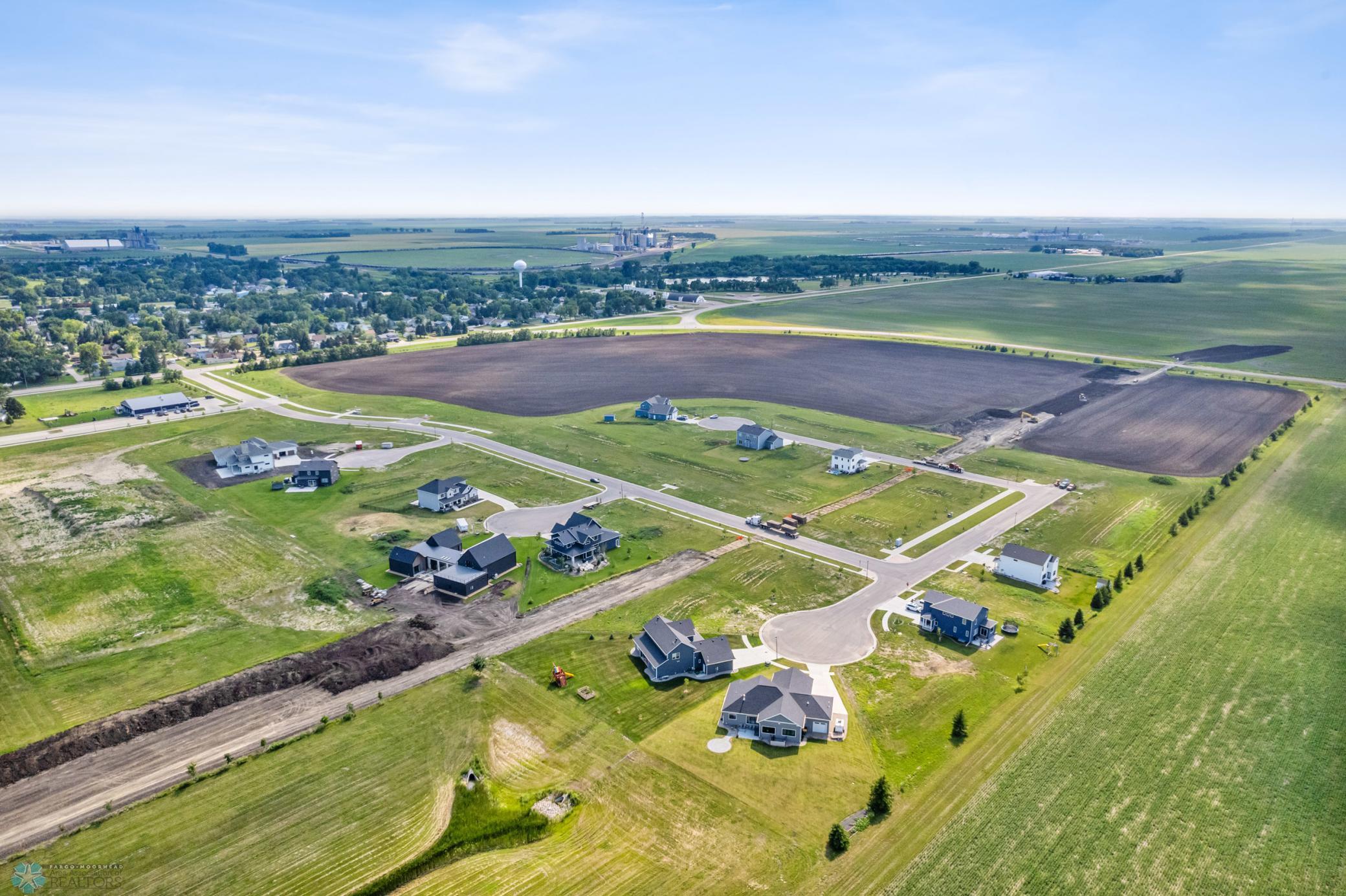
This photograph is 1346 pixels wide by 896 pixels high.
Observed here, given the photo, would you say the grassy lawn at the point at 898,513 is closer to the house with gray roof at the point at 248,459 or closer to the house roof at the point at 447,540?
the house roof at the point at 447,540

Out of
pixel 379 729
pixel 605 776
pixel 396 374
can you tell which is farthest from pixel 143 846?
pixel 396 374

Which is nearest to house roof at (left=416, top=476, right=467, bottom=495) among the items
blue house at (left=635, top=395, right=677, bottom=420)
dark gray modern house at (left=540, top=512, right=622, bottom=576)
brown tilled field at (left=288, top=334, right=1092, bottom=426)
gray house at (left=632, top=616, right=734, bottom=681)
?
dark gray modern house at (left=540, top=512, right=622, bottom=576)

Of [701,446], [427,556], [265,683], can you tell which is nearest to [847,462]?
[701,446]

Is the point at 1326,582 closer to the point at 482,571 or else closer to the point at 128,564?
the point at 482,571

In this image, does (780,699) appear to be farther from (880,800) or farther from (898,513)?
(898,513)

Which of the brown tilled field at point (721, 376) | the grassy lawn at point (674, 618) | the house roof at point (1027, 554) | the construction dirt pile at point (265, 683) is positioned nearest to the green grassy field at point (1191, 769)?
the house roof at point (1027, 554)
